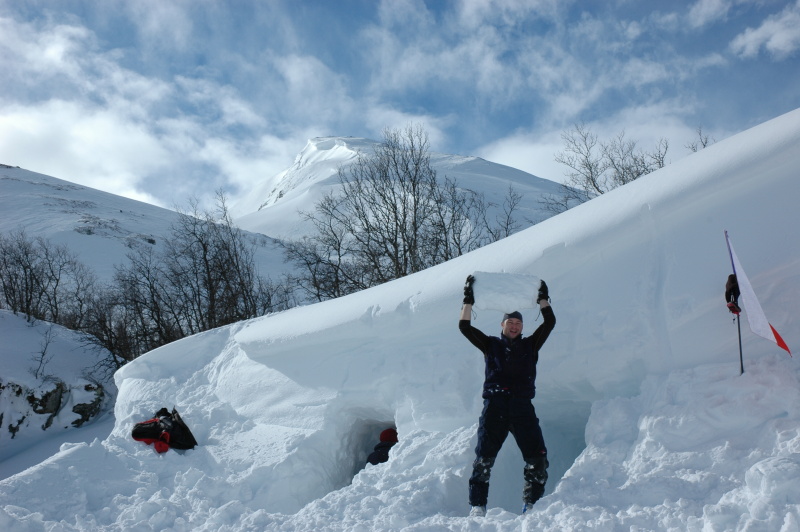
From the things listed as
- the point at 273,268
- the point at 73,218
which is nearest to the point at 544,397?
the point at 273,268

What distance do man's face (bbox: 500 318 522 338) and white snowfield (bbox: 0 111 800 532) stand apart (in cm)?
89

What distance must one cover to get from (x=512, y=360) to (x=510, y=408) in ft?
1.05

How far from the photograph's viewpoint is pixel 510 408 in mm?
3592

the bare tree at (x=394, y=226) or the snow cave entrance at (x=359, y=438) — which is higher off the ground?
the bare tree at (x=394, y=226)

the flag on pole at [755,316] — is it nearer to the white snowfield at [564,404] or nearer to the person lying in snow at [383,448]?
the white snowfield at [564,404]

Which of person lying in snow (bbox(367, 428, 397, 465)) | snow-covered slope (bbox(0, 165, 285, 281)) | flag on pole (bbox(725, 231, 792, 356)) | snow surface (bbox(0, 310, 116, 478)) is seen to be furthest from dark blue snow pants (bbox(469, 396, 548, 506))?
snow-covered slope (bbox(0, 165, 285, 281))

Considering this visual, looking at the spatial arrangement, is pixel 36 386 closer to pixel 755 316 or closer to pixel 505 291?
pixel 505 291

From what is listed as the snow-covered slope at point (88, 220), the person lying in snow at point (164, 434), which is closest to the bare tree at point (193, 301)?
the person lying in snow at point (164, 434)

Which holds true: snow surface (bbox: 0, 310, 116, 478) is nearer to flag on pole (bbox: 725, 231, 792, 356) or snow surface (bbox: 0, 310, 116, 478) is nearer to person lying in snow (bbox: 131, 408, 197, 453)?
person lying in snow (bbox: 131, 408, 197, 453)

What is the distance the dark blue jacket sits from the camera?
11.9ft

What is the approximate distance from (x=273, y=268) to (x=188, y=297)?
17.3 metres

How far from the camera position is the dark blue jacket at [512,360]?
3.62 metres

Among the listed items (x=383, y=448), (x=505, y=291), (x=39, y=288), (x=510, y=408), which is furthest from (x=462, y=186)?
(x=510, y=408)

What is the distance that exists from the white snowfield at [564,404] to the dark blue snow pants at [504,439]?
0.67 ft
